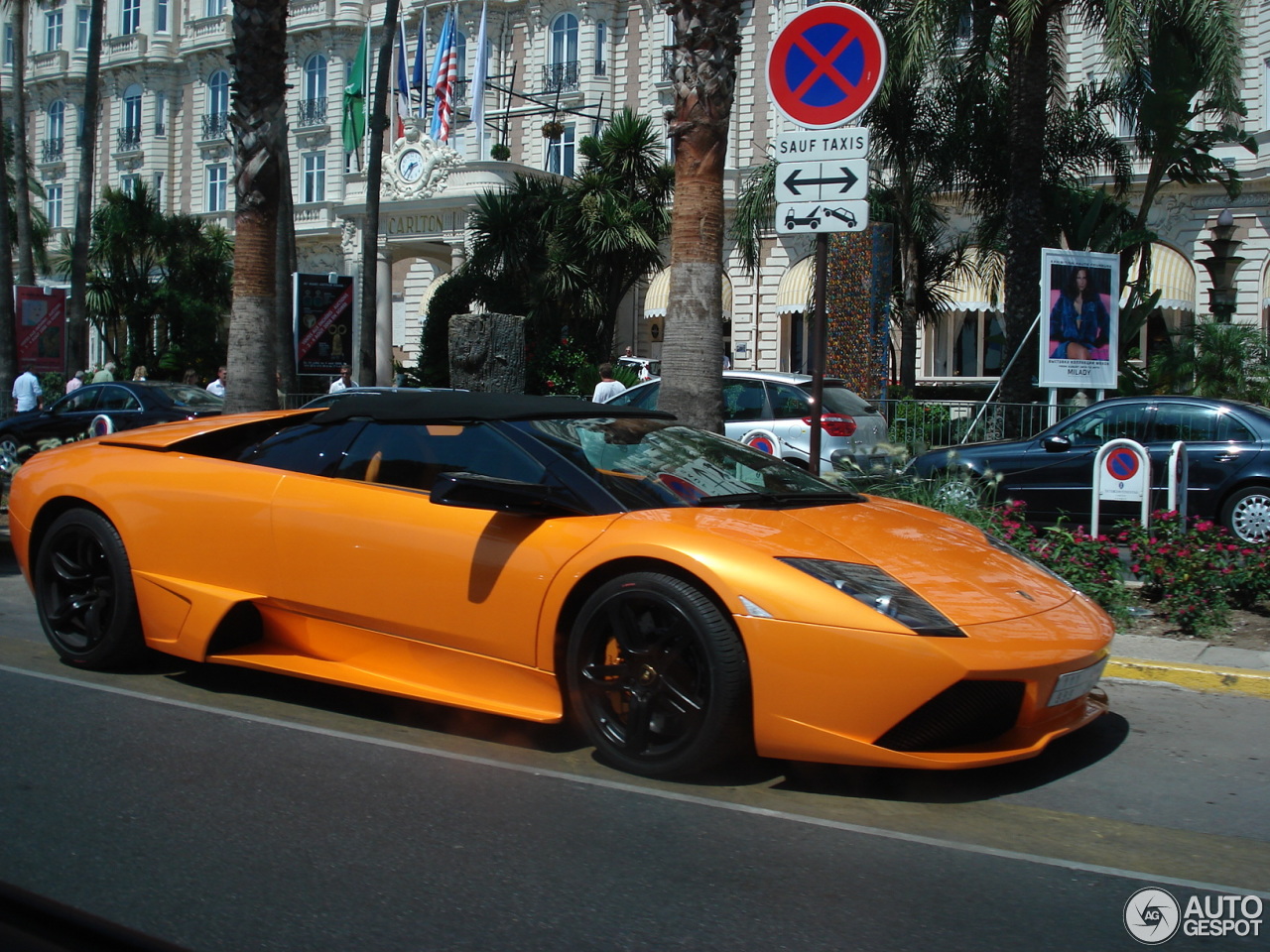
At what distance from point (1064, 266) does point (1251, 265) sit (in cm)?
1907

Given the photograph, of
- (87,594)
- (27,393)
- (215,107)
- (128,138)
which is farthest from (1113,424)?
(128,138)

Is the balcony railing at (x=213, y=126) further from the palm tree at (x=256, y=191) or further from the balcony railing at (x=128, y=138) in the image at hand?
the palm tree at (x=256, y=191)

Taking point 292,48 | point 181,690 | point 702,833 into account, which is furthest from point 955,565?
point 292,48

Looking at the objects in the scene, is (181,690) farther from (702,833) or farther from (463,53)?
(463,53)

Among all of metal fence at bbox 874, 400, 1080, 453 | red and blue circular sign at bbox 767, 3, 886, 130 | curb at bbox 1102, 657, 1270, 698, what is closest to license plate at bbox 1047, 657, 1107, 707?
curb at bbox 1102, 657, 1270, 698

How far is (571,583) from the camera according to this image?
164 inches

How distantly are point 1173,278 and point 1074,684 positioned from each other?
28596 millimetres

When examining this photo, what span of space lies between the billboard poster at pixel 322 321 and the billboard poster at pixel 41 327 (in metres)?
7.45

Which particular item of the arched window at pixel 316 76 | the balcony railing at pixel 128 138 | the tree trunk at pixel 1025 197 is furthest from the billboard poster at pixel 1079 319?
the balcony railing at pixel 128 138

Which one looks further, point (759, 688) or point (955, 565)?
point (955, 565)

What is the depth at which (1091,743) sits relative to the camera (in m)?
4.62

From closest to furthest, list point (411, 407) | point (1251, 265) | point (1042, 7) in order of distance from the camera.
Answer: point (411, 407)
point (1042, 7)
point (1251, 265)

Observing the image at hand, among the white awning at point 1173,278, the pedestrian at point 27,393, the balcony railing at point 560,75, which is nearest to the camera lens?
the pedestrian at point 27,393

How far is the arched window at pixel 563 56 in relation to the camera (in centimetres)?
3838
